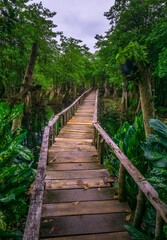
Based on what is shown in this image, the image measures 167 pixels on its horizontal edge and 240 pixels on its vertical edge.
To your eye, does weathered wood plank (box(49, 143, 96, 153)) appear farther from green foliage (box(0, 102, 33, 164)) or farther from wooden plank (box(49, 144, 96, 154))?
green foliage (box(0, 102, 33, 164))

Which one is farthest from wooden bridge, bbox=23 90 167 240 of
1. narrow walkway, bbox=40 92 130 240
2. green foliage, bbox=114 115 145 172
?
green foliage, bbox=114 115 145 172

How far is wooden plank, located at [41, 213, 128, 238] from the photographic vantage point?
2896 millimetres

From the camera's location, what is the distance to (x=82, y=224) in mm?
3043

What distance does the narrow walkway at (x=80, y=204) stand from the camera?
9.50 ft

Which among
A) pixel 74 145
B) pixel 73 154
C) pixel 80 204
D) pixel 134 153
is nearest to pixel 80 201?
pixel 80 204

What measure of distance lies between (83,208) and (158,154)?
1.91 meters

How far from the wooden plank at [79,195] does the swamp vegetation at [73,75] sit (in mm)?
405

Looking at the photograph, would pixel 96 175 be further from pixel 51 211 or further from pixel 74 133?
pixel 74 133

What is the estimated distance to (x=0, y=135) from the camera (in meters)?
3.47

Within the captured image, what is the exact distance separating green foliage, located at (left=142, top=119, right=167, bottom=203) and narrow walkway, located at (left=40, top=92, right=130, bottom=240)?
113 cm

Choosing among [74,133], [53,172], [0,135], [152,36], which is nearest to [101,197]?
[53,172]

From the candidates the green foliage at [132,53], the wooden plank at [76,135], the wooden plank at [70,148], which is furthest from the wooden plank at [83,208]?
the wooden plank at [76,135]

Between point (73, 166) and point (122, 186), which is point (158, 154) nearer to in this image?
point (122, 186)

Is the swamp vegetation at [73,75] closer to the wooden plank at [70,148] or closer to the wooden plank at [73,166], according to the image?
the wooden plank at [73,166]
